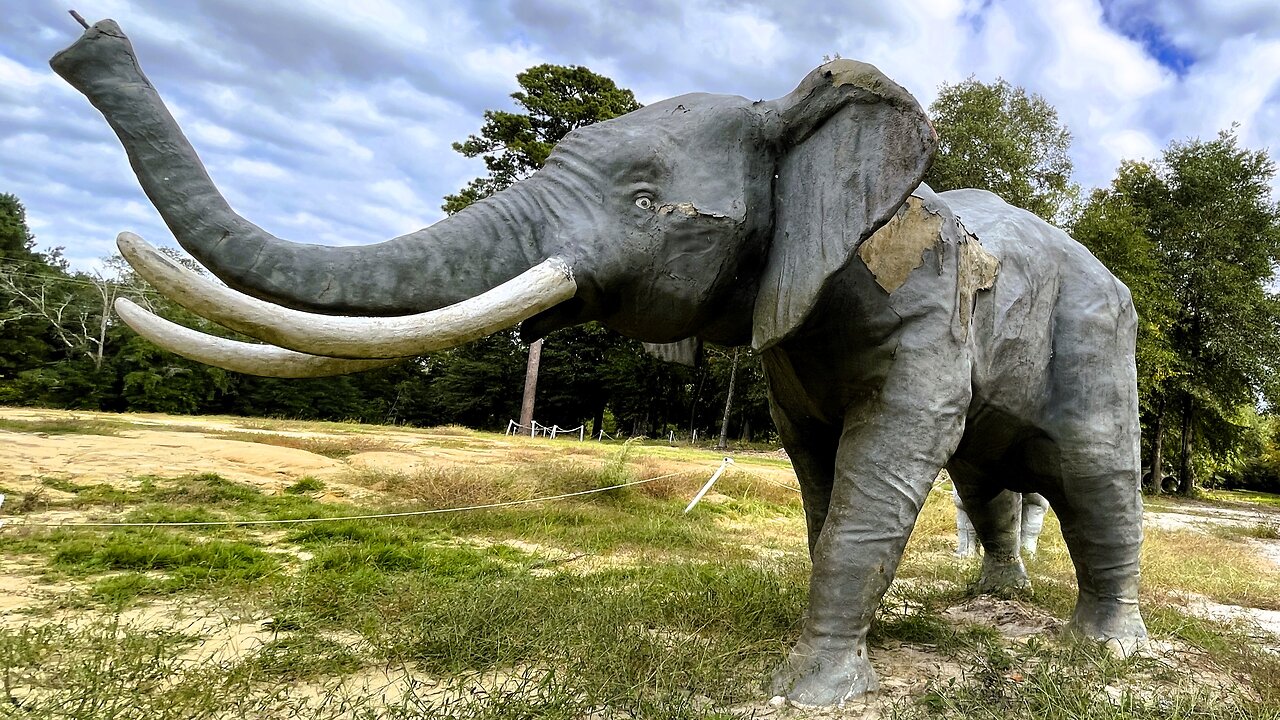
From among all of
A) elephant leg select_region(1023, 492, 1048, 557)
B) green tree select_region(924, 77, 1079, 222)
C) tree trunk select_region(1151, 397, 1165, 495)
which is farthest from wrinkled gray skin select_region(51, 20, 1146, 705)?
tree trunk select_region(1151, 397, 1165, 495)

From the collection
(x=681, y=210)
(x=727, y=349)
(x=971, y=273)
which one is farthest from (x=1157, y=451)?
(x=681, y=210)

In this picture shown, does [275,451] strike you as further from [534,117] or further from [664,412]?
[664,412]

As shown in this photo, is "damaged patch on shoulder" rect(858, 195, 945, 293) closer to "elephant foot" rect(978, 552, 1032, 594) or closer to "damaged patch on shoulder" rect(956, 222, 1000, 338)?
"damaged patch on shoulder" rect(956, 222, 1000, 338)

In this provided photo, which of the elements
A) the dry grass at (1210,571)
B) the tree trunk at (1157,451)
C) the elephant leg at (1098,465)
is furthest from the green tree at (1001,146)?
the elephant leg at (1098,465)

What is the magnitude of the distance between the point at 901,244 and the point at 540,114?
2532cm

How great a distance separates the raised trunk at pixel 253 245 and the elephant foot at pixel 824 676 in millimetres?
1534

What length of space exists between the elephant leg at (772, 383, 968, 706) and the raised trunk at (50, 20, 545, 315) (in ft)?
4.26

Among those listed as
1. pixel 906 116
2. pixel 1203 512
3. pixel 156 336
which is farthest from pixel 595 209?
pixel 1203 512

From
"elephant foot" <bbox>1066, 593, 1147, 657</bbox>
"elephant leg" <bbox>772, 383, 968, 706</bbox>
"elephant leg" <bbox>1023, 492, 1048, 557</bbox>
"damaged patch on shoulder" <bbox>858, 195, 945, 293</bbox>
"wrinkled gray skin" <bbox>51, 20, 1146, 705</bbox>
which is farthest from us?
"elephant leg" <bbox>1023, 492, 1048, 557</bbox>

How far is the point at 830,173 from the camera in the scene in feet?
7.67

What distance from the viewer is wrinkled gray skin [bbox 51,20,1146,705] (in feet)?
6.41

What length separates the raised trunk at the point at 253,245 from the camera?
1.84 m

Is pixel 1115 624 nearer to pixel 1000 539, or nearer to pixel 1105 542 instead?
pixel 1105 542

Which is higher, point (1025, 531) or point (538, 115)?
point (538, 115)
